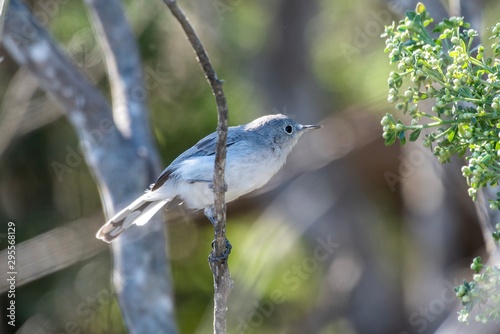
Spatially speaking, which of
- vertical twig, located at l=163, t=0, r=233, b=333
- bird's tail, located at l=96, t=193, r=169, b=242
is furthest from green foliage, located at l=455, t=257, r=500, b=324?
bird's tail, located at l=96, t=193, r=169, b=242

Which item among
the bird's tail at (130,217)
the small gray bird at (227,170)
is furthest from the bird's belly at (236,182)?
the bird's tail at (130,217)

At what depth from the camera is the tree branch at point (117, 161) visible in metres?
4.66

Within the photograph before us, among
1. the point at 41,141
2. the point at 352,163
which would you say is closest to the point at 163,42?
the point at 41,141

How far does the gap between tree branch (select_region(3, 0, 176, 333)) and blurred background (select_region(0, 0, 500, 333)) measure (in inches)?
29.5

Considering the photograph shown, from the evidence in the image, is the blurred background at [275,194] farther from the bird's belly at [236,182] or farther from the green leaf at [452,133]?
the green leaf at [452,133]

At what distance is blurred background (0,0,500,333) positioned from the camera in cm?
578

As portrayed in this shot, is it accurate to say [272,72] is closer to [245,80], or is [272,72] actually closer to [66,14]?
[245,80]

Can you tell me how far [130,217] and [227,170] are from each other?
2.20ft

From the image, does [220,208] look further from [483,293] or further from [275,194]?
[275,194]

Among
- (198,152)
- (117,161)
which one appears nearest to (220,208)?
(198,152)

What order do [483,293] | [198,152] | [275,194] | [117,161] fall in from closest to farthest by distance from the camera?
[483,293] → [198,152] → [117,161] → [275,194]

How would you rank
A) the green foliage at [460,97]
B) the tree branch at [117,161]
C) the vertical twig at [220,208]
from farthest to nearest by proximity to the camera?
the tree branch at [117,161] → the vertical twig at [220,208] → the green foliage at [460,97]

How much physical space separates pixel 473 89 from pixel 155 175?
3208 millimetres

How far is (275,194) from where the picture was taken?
634 cm
